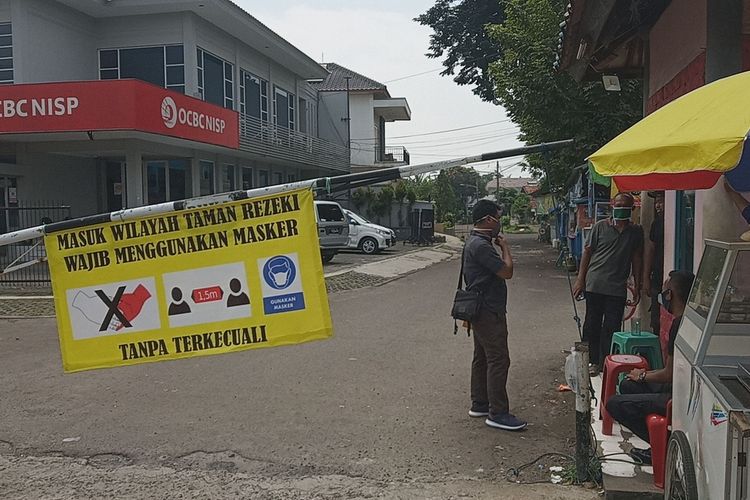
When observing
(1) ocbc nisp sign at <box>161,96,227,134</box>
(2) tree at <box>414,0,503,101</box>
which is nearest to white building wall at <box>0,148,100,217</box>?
(1) ocbc nisp sign at <box>161,96,227,134</box>

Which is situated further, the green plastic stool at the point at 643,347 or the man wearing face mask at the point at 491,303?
the green plastic stool at the point at 643,347

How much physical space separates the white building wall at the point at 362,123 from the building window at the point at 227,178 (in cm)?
1437

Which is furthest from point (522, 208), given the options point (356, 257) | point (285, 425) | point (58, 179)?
point (285, 425)

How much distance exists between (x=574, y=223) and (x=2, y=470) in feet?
60.6

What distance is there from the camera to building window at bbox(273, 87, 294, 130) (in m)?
30.0

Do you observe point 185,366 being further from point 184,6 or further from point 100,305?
point 184,6

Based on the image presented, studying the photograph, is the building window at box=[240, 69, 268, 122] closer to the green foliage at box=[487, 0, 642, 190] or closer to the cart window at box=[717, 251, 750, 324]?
the green foliage at box=[487, 0, 642, 190]

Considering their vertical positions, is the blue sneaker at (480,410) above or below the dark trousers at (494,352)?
below

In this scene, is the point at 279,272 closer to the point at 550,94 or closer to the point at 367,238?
the point at 550,94

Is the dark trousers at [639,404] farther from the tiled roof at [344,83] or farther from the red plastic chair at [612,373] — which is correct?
the tiled roof at [344,83]

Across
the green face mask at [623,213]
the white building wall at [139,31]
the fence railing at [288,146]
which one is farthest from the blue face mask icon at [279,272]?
the fence railing at [288,146]

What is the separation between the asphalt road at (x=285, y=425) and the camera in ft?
16.2

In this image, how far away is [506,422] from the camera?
5863 mm

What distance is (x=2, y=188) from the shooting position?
1895cm
